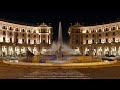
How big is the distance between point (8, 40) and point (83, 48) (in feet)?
87.5

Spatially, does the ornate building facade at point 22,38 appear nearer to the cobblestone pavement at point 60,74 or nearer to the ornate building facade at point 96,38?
the ornate building facade at point 96,38

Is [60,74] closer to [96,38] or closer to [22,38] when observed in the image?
[22,38]

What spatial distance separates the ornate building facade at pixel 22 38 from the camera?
6969cm

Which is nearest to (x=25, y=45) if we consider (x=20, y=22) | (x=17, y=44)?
(x=17, y=44)

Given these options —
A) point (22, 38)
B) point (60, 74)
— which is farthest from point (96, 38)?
point (60, 74)

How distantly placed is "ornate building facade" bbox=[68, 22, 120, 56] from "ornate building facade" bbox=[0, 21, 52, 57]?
388 inches

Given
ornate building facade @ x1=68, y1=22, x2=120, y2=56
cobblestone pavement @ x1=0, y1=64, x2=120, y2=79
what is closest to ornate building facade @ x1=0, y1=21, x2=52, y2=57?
ornate building facade @ x1=68, y1=22, x2=120, y2=56

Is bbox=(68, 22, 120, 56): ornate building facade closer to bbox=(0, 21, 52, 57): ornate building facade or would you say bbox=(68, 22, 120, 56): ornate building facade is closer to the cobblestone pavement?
bbox=(0, 21, 52, 57): ornate building facade

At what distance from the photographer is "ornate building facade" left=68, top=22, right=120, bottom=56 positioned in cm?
7362

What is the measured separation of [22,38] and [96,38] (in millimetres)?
27458

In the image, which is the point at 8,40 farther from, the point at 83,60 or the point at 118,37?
the point at 83,60

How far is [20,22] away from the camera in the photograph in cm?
8112

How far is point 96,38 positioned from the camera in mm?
82562

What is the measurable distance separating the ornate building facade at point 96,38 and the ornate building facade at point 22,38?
32.4 ft
